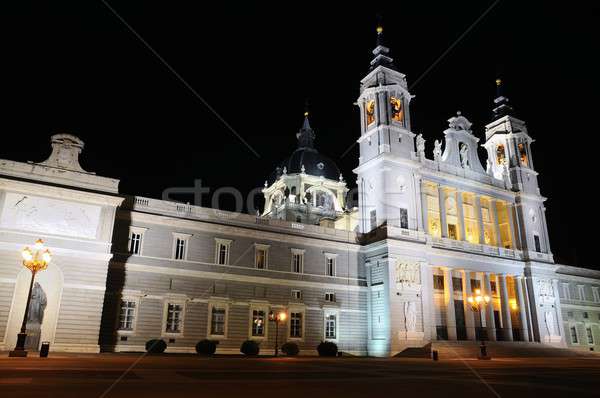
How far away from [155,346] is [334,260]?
56.2 ft

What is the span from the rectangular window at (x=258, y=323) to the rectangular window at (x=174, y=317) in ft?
18.9

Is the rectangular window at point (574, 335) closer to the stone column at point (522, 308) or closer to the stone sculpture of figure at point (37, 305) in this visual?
the stone column at point (522, 308)

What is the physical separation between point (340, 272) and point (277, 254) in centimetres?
632

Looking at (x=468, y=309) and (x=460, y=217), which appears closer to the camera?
(x=468, y=309)

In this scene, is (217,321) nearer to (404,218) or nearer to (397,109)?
(404,218)

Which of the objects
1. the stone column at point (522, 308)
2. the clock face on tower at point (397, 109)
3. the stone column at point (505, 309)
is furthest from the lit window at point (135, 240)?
the stone column at point (522, 308)

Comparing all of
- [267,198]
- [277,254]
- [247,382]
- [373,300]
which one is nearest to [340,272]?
[373,300]

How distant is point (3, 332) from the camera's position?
26484mm

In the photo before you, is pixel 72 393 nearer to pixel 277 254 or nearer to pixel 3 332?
pixel 3 332

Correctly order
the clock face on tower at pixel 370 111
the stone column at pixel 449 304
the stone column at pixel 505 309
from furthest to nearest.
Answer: the clock face on tower at pixel 370 111
the stone column at pixel 505 309
the stone column at pixel 449 304

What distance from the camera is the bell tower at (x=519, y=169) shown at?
5119 cm

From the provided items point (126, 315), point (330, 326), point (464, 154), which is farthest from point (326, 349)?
point (464, 154)

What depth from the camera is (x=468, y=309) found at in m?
44.3

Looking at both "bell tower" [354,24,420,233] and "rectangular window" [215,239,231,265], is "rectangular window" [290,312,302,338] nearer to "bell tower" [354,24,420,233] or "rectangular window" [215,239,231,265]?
"rectangular window" [215,239,231,265]
